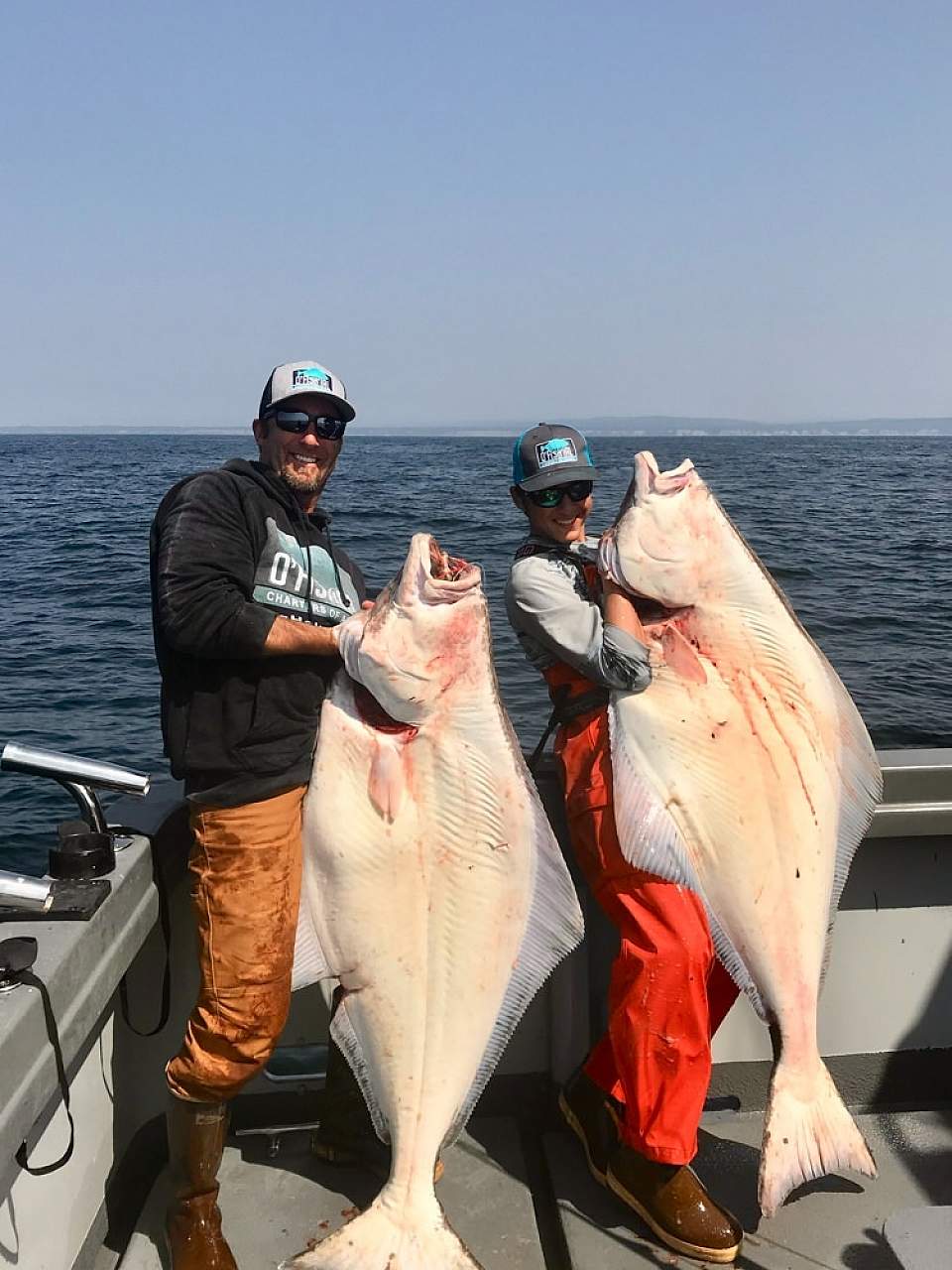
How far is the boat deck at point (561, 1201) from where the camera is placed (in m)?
2.71

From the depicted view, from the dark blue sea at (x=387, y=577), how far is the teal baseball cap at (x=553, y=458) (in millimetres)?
5964

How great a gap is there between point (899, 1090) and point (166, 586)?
9.23 ft

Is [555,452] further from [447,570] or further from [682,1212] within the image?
[682,1212]

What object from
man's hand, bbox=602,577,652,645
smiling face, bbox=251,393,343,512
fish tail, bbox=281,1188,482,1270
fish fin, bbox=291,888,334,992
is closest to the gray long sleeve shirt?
man's hand, bbox=602,577,652,645

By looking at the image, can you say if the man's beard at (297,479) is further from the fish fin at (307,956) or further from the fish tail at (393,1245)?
the fish tail at (393,1245)

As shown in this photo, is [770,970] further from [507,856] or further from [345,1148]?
[345,1148]

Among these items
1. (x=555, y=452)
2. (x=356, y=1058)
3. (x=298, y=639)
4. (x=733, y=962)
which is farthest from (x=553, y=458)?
(x=356, y=1058)

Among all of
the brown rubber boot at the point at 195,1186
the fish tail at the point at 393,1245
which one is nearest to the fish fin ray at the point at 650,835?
the fish tail at the point at 393,1245

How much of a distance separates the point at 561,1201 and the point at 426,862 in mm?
1198

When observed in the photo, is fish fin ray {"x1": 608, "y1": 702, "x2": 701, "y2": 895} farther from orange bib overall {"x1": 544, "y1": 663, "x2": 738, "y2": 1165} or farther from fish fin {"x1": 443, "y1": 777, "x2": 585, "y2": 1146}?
fish fin {"x1": 443, "y1": 777, "x2": 585, "y2": 1146}

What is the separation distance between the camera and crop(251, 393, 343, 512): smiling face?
2830mm

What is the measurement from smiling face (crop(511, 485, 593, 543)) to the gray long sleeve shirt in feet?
0.11

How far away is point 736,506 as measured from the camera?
32375 mm

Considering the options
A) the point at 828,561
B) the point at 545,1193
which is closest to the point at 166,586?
the point at 545,1193
